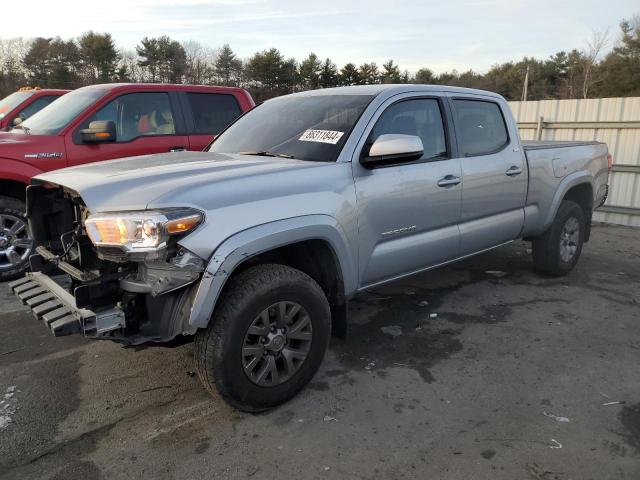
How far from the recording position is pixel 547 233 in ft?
17.3

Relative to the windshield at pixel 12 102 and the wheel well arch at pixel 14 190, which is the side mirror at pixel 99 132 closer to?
the wheel well arch at pixel 14 190

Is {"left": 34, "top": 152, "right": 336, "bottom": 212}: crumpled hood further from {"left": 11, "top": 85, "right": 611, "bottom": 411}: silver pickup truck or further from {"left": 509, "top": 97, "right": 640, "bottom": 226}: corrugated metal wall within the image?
{"left": 509, "top": 97, "right": 640, "bottom": 226}: corrugated metal wall

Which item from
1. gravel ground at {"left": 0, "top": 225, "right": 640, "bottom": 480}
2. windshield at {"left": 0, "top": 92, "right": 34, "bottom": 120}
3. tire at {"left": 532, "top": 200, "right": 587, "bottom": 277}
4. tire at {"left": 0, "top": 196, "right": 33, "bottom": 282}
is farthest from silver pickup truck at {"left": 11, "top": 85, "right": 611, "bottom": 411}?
windshield at {"left": 0, "top": 92, "right": 34, "bottom": 120}

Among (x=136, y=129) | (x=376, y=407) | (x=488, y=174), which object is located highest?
(x=136, y=129)

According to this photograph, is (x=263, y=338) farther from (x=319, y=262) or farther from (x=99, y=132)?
(x=99, y=132)

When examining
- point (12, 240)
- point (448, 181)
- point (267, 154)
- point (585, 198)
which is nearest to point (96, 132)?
point (12, 240)

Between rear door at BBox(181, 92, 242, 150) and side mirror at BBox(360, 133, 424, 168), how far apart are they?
343cm

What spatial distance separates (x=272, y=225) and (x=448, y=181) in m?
1.73

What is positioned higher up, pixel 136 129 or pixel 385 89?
pixel 385 89

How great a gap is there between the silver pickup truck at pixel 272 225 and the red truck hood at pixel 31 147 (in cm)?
218

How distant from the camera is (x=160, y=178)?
2.75 meters

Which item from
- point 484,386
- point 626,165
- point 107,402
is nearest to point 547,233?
point 484,386

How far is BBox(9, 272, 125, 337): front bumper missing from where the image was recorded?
2436 mm

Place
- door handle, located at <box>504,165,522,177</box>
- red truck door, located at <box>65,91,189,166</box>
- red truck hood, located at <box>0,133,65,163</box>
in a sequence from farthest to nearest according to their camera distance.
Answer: red truck door, located at <box>65,91,189,166</box> → red truck hood, located at <box>0,133,65,163</box> → door handle, located at <box>504,165,522,177</box>
